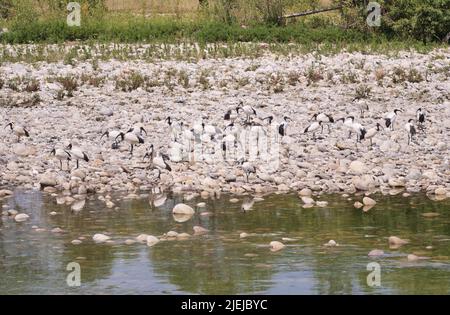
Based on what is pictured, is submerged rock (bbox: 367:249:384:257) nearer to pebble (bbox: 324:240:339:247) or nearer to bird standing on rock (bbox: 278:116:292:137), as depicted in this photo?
pebble (bbox: 324:240:339:247)

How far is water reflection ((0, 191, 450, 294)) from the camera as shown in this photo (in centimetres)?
1101

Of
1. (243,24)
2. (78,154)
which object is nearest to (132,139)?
(78,154)

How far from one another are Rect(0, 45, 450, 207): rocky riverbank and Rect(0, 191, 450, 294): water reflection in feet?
2.56

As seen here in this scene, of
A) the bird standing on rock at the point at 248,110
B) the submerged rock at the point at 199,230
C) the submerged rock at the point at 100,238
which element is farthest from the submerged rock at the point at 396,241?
the bird standing on rock at the point at 248,110

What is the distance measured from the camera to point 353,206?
14641mm

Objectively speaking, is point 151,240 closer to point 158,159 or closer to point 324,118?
point 158,159

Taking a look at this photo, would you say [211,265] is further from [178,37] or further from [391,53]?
[178,37]

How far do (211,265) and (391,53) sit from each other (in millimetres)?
15322

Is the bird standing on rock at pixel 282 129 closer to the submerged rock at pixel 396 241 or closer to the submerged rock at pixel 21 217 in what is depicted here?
the submerged rock at pixel 21 217

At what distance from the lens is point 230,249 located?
12398mm

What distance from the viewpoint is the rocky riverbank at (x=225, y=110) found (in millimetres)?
16109

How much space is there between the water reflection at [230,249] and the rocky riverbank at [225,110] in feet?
2.56

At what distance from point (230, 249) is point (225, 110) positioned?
814cm

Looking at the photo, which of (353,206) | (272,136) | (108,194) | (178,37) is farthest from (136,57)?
(353,206)
